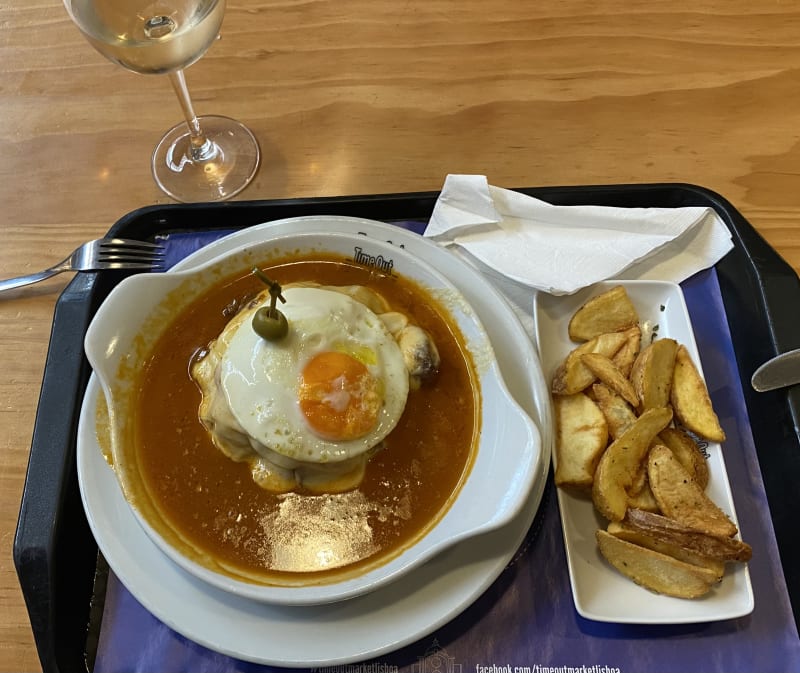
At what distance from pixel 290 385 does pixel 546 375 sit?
63 centimetres

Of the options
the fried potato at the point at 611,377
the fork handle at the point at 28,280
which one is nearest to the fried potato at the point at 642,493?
the fried potato at the point at 611,377

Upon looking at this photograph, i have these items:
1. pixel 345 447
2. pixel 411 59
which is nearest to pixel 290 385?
pixel 345 447

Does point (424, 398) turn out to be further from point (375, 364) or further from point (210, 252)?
point (210, 252)

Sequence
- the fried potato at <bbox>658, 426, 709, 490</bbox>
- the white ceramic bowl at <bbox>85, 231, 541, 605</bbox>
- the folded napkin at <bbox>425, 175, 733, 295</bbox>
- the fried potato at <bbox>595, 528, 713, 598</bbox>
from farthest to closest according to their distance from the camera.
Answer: the folded napkin at <bbox>425, 175, 733, 295</bbox> < the fried potato at <bbox>658, 426, 709, 490</bbox> < the fried potato at <bbox>595, 528, 713, 598</bbox> < the white ceramic bowl at <bbox>85, 231, 541, 605</bbox>

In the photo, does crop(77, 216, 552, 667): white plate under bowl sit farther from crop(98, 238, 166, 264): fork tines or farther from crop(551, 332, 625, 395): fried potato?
crop(98, 238, 166, 264): fork tines

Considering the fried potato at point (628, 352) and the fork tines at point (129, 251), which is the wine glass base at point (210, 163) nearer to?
the fork tines at point (129, 251)

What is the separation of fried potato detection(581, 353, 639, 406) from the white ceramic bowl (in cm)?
27

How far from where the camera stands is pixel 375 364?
1.39 m

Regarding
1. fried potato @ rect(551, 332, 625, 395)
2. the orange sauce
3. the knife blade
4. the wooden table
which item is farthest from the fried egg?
the knife blade

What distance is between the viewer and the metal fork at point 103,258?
1.68 metres

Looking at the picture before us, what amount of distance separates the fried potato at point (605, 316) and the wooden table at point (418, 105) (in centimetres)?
46

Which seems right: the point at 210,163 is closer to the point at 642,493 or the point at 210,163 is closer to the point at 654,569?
the point at 642,493

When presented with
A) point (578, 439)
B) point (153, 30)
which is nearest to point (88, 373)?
point (153, 30)

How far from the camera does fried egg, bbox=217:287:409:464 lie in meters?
1.33
